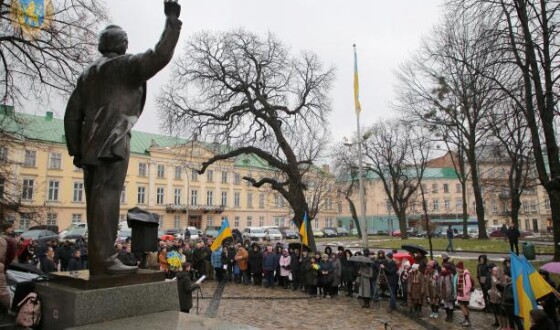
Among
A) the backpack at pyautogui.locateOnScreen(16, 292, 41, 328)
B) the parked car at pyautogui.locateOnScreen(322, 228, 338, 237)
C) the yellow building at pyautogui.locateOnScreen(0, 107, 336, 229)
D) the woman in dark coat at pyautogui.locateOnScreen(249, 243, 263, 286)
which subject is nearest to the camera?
the backpack at pyautogui.locateOnScreen(16, 292, 41, 328)

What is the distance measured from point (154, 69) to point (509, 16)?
14.5 metres

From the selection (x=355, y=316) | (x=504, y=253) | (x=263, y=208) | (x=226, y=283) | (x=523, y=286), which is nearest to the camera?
(x=523, y=286)

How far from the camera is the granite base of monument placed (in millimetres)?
3564

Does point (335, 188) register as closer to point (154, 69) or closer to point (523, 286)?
point (523, 286)

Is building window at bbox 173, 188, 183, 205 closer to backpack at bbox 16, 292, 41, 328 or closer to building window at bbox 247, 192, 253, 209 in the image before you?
building window at bbox 247, 192, 253, 209

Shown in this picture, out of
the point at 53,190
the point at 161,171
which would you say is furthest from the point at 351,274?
the point at 161,171

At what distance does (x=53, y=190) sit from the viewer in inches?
2003

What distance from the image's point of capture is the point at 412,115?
105ft

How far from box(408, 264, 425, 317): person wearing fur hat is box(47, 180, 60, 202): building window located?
4932 centimetres

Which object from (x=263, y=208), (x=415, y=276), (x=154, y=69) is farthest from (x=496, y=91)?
(x=263, y=208)

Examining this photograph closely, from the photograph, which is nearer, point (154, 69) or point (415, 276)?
point (154, 69)

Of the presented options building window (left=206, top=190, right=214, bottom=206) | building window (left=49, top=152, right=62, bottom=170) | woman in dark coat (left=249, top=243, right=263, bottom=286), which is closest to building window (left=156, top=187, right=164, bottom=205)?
building window (left=206, top=190, right=214, bottom=206)

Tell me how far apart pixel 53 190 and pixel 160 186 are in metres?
14.3

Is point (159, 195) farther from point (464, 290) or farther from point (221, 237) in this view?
point (464, 290)
